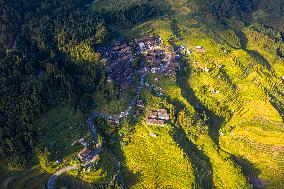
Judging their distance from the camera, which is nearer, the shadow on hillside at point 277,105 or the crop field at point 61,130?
the crop field at point 61,130

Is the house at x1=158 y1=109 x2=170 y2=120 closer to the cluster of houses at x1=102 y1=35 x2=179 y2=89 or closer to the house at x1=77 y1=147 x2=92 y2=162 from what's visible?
the cluster of houses at x1=102 y1=35 x2=179 y2=89

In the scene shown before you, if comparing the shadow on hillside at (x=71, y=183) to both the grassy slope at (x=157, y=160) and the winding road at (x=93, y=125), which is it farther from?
the grassy slope at (x=157, y=160)

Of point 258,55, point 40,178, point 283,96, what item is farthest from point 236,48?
point 40,178

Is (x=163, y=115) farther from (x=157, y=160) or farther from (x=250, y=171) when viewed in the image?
(x=250, y=171)

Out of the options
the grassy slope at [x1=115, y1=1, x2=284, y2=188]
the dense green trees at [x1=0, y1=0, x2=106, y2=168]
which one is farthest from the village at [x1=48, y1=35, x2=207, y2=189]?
the grassy slope at [x1=115, y1=1, x2=284, y2=188]

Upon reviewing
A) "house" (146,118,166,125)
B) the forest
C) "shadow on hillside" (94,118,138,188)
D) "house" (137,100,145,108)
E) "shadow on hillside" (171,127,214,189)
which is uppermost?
the forest

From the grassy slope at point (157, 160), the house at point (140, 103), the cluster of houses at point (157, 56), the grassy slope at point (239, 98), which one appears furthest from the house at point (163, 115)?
the cluster of houses at point (157, 56)
